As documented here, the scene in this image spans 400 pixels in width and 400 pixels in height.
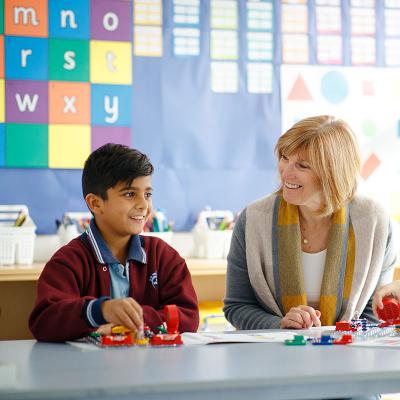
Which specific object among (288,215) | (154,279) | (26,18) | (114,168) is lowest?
(154,279)

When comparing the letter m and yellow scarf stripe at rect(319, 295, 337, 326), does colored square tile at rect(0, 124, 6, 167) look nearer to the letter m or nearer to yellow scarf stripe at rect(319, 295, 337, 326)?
the letter m

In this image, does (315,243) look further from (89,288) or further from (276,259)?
(89,288)

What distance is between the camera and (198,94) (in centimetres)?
308

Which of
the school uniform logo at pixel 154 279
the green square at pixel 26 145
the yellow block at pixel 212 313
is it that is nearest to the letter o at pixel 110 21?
the green square at pixel 26 145

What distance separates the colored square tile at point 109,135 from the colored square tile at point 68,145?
1.1 inches

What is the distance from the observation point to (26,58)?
2.90 metres

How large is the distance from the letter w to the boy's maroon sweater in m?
1.38

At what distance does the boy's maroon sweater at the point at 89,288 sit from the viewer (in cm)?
139

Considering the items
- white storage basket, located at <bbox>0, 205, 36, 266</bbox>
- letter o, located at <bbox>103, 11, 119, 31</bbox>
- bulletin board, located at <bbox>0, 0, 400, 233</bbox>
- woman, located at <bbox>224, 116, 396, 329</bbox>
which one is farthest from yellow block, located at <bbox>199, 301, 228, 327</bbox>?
letter o, located at <bbox>103, 11, 119, 31</bbox>

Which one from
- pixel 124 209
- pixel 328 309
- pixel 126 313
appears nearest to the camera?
pixel 126 313

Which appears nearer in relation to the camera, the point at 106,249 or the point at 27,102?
the point at 106,249

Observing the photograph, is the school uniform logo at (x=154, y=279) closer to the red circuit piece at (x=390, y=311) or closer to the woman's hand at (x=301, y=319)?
the woman's hand at (x=301, y=319)

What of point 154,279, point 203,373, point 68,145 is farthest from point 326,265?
point 68,145

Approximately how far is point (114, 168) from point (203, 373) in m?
0.74
